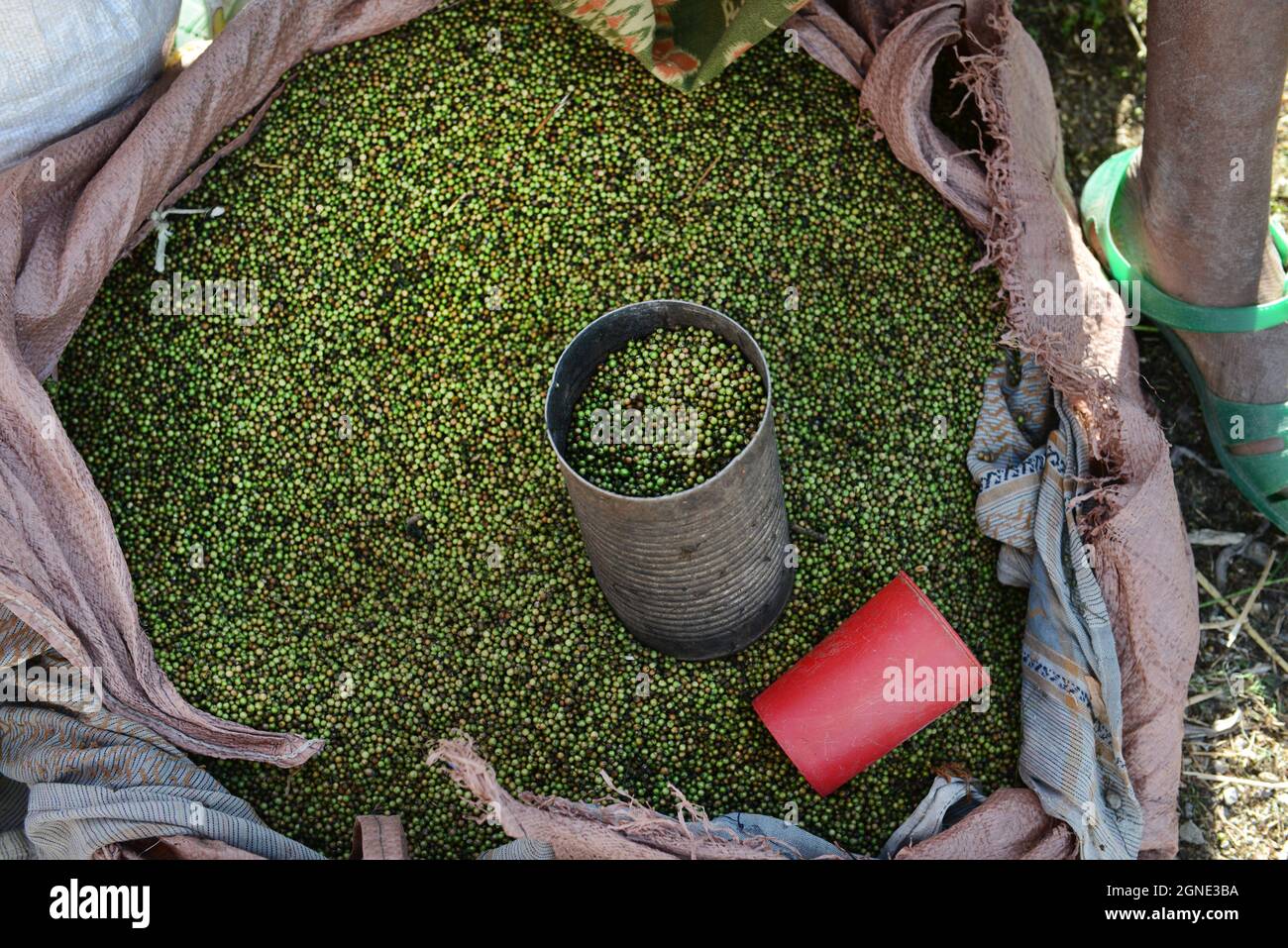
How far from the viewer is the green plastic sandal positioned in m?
2.69

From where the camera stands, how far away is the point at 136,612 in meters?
2.51

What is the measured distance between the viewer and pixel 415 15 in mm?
2709

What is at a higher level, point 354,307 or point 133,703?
point 354,307

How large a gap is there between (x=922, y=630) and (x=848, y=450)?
1.45 feet

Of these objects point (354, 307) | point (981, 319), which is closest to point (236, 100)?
point (354, 307)

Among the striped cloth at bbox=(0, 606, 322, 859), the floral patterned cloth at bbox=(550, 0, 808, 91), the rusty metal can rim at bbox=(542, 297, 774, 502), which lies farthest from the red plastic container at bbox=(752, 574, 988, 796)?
the floral patterned cloth at bbox=(550, 0, 808, 91)

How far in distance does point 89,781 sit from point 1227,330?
101 inches

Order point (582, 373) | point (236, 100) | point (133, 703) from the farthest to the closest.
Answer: point (236, 100) → point (133, 703) → point (582, 373)

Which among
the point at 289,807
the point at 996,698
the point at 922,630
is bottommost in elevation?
the point at 289,807

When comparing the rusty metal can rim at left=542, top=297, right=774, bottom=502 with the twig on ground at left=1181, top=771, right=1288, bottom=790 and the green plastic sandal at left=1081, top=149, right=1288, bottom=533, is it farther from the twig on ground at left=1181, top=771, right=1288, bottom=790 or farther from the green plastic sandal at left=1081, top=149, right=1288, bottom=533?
the twig on ground at left=1181, top=771, right=1288, bottom=790

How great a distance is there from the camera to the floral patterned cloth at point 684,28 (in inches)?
98.7

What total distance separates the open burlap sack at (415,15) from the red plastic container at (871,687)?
23 cm

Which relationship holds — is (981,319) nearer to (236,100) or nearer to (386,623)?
(386,623)

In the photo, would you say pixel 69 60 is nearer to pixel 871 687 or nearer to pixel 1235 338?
pixel 871 687
